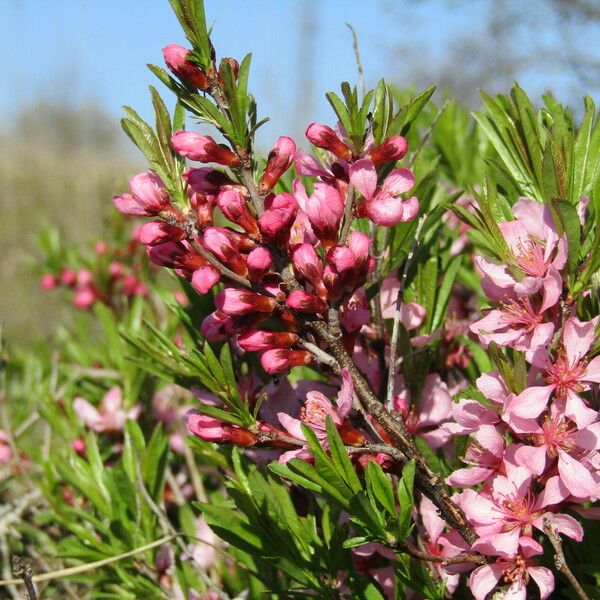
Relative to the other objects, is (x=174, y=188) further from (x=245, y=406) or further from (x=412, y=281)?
(x=412, y=281)

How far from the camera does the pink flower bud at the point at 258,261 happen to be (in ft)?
2.68

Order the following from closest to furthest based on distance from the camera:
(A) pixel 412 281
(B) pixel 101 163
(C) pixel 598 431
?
(C) pixel 598 431 → (A) pixel 412 281 → (B) pixel 101 163

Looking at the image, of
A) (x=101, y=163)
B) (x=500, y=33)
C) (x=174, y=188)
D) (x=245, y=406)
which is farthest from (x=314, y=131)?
(x=101, y=163)

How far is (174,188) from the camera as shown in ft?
2.91

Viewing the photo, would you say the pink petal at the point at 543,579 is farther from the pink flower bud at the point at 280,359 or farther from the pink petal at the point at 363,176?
the pink petal at the point at 363,176

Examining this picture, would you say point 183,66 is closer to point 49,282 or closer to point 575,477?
point 575,477

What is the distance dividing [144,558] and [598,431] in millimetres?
822

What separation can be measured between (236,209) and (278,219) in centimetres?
5

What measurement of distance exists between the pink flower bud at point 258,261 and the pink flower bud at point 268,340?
7cm

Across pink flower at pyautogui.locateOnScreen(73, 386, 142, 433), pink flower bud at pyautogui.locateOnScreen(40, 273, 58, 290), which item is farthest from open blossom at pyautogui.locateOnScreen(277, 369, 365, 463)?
pink flower bud at pyautogui.locateOnScreen(40, 273, 58, 290)

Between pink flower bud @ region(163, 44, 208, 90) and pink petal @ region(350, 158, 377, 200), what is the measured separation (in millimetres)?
192

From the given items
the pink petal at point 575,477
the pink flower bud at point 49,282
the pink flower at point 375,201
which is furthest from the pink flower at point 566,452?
the pink flower bud at point 49,282

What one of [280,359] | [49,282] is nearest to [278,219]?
[280,359]

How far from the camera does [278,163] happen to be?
88 cm
